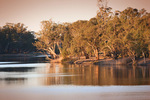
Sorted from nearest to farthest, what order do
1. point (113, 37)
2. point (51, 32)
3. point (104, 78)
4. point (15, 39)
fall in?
point (104, 78)
point (113, 37)
point (51, 32)
point (15, 39)

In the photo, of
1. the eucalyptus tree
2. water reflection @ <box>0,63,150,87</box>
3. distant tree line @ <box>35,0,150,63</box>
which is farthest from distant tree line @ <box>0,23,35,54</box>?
water reflection @ <box>0,63,150,87</box>

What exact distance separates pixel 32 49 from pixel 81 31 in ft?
285

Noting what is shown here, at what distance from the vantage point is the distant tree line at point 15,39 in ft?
413

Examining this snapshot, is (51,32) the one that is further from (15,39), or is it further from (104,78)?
(15,39)

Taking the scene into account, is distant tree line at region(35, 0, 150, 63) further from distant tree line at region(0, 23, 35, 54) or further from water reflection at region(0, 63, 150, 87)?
distant tree line at region(0, 23, 35, 54)

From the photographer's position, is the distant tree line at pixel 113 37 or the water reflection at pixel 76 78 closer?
the water reflection at pixel 76 78

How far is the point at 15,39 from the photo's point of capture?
4993 inches

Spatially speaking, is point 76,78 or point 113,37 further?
point 113,37

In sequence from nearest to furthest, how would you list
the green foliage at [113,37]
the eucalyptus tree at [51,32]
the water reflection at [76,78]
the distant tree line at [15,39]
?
the water reflection at [76,78]
the green foliage at [113,37]
the eucalyptus tree at [51,32]
the distant tree line at [15,39]

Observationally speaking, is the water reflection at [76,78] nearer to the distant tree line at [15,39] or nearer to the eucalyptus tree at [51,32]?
the eucalyptus tree at [51,32]

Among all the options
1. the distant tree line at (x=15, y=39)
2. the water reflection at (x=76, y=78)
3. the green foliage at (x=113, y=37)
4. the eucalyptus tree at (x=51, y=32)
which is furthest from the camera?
the distant tree line at (x=15, y=39)

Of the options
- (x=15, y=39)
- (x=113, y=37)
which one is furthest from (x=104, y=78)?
(x=15, y=39)

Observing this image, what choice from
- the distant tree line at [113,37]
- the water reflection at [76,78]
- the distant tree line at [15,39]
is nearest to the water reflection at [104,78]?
the water reflection at [76,78]

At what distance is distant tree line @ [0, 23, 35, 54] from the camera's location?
126 metres
